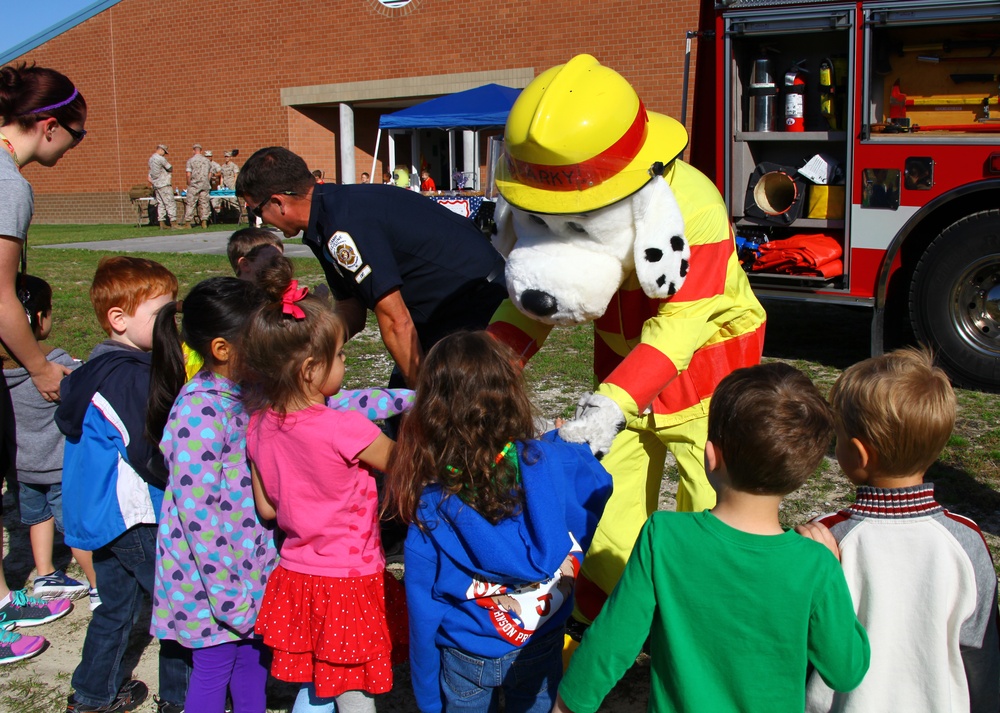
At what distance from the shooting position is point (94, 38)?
24.0m

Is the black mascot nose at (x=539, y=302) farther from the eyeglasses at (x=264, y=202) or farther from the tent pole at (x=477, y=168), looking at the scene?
the tent pole at (x=477, y=168)

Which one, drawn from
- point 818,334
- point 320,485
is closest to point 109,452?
point 320,485

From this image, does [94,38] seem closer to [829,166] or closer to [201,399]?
[829,166]

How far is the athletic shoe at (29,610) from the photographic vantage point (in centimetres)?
332

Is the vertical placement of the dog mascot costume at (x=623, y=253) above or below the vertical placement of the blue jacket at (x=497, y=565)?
above

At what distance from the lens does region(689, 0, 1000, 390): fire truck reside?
5.77m

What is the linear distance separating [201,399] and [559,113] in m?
1.24

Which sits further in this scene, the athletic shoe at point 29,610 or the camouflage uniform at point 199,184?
the camouflage uniform at point 199,184

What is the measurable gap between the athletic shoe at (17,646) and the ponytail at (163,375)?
3.78 ft

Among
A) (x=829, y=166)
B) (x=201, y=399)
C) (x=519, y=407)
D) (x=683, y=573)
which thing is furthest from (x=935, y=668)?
(x=829, y=166)

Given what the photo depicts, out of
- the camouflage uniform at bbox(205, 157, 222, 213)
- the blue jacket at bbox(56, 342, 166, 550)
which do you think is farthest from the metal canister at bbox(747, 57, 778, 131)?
the camouflage uniform at bbox(205, 157, 222, 213)

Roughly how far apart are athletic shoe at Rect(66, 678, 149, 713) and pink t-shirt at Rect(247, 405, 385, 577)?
38.2 inches

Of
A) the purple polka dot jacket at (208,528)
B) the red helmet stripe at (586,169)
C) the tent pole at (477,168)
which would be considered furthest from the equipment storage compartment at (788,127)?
the tent pole at (477,168)

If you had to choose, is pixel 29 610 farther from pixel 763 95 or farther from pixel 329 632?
pixel 763 95
